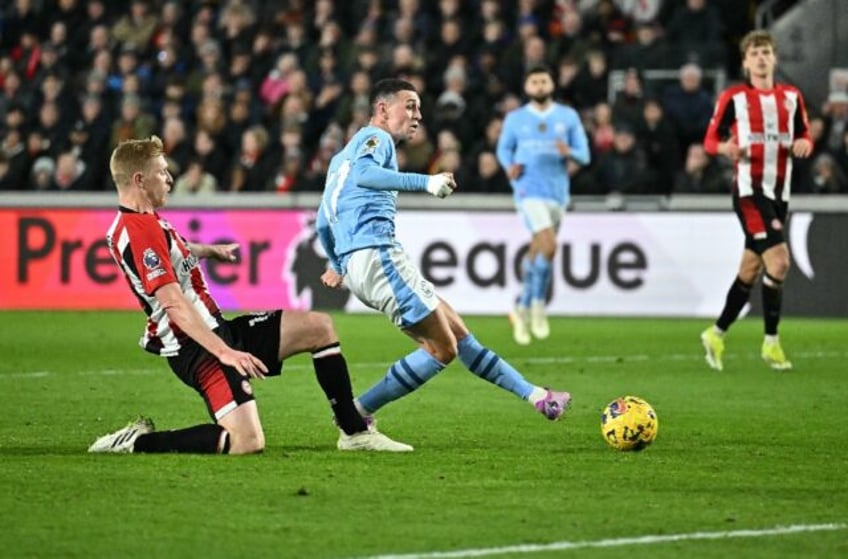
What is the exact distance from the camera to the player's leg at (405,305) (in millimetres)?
9086

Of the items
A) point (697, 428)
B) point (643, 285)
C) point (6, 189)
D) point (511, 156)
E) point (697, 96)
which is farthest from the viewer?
point (6, 189)

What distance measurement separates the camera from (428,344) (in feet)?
30.2

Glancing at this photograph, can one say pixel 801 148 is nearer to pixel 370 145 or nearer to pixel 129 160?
pixel 370 145

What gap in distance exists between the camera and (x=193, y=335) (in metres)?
8.38

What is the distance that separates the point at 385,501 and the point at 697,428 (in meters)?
3.23

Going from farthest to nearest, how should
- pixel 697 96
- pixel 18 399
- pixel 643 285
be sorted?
1. pixel 697 96
2. pixel 643 285
3. pixel 18 399

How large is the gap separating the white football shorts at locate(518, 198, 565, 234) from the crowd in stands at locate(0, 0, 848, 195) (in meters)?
3.30

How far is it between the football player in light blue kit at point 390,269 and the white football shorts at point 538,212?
7.45 m

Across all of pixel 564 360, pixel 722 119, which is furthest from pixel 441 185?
pixel 564 360

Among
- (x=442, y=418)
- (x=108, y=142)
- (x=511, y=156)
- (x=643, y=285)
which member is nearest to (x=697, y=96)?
(x=643, y=285)

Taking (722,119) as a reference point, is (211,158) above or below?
below

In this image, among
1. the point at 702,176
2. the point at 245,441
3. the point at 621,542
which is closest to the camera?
the point at 621,542

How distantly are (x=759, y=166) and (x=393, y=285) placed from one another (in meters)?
5.27

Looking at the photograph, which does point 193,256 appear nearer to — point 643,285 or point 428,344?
point 428,344
